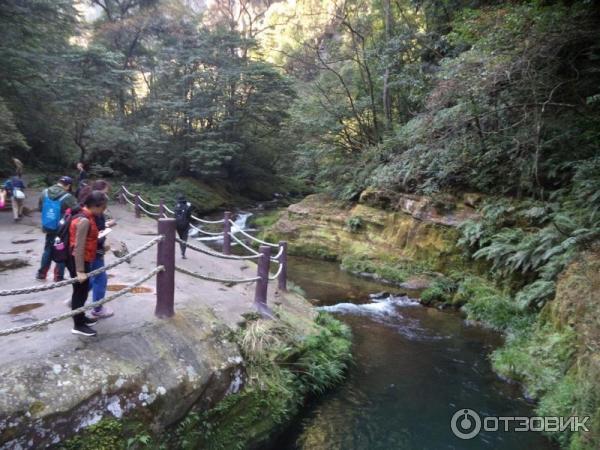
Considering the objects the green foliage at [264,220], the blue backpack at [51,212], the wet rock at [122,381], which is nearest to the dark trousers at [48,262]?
the blue backpack at [51,212]

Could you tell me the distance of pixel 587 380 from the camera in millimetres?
5289

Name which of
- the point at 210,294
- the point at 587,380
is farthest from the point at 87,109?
the point at 587,380

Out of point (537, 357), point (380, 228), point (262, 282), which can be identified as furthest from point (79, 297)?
point (380, 228)

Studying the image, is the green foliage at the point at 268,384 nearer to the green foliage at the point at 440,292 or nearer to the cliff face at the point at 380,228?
the green foliage at the point at 440,292

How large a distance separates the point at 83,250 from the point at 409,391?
511 centimetres

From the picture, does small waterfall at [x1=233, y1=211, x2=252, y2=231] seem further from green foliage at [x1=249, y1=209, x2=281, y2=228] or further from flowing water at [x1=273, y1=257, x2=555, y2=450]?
flowing water at [x1=273, y1=257, x2=555, y2=450]

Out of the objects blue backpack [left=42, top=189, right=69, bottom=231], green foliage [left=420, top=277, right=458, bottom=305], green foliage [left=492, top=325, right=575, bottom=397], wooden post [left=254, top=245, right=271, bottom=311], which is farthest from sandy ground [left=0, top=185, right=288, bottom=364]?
green foliage [left=420, top=277, right=458, bottom=305]

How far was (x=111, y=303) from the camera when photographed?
5637 millimetres

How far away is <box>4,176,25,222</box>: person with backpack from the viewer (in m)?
11.8

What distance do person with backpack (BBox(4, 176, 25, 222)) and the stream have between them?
876 centimetres

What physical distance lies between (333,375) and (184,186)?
20.4 m

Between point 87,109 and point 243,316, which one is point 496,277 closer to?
point 243,316

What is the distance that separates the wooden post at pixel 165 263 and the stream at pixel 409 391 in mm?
2200

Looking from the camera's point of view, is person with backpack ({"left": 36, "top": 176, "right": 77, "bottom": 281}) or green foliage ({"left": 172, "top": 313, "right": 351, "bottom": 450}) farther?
person with backpack ({"left": 36, "top": 176, "right": 77, "bottom": 281})
